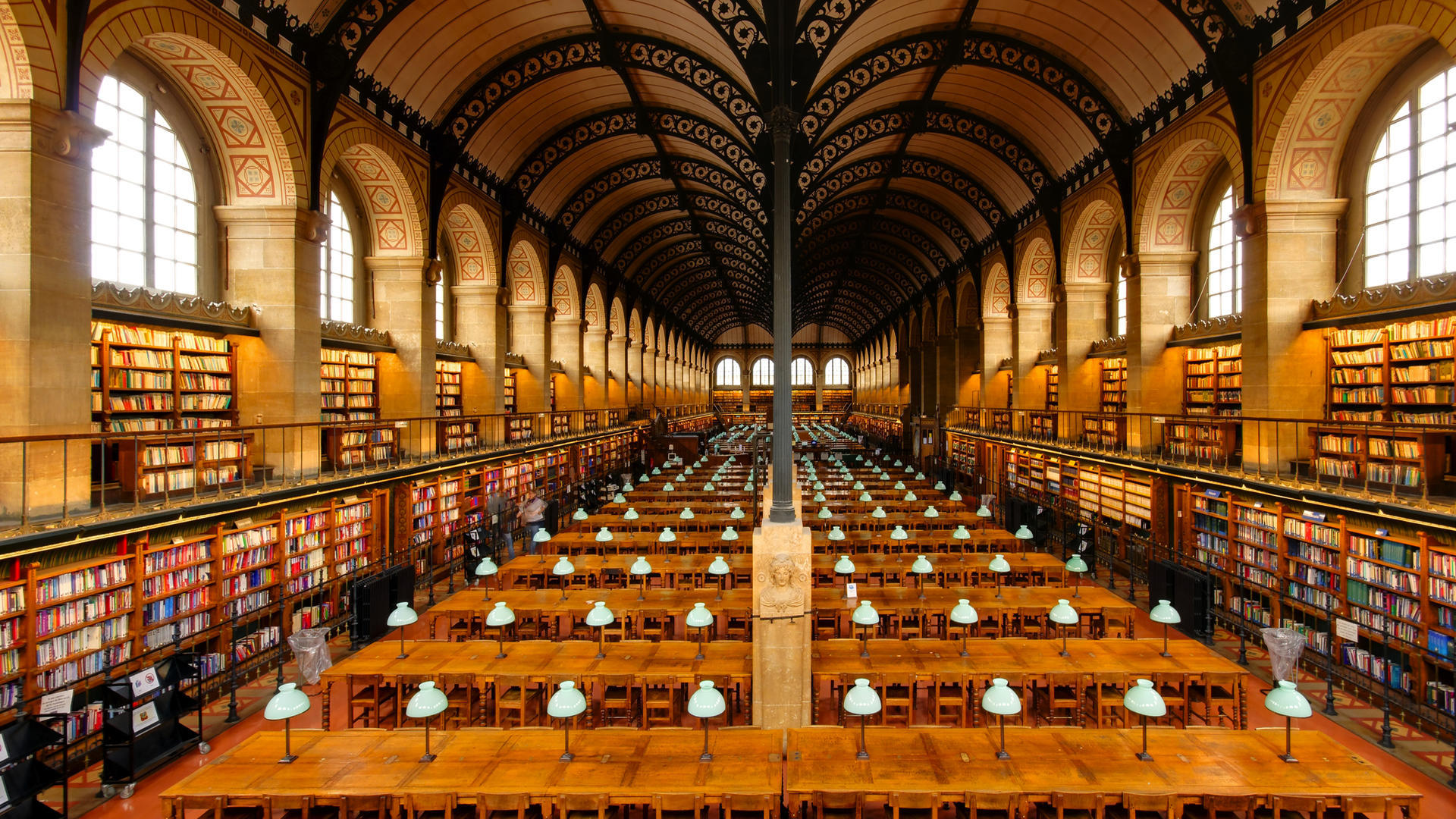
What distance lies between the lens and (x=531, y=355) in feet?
74.2

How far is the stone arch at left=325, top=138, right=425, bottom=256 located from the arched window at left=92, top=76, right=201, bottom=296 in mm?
3764

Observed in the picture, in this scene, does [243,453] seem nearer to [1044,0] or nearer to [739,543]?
Result: [739,543]

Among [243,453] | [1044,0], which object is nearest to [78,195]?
[243,453]

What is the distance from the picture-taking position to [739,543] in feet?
43.9

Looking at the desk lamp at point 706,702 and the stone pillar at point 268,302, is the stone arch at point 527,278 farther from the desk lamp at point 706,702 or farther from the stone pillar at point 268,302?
the desk lamp at point 706,702

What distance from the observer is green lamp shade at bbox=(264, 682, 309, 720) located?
4.71 metres

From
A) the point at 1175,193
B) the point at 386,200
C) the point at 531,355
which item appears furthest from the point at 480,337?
the point at 1175,193

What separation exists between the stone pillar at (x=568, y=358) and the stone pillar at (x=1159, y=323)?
17675 millimetres

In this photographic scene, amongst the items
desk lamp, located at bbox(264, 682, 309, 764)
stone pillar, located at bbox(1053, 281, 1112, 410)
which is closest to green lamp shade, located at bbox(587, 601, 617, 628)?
desk lamp, located at bbox(264, 682, 309, 764)

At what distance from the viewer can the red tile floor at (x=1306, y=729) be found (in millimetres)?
6430

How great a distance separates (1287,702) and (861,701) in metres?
2.81

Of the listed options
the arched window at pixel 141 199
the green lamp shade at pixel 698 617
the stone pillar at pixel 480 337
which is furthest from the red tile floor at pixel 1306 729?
the stone pillar at pixel 480 337

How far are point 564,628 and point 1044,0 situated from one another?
15397 millimetres

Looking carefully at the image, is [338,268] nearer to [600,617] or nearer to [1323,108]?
[600,617]
